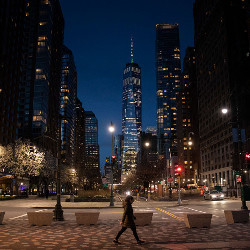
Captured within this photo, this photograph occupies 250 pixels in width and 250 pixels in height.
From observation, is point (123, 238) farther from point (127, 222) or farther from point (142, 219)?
point (142, 219)

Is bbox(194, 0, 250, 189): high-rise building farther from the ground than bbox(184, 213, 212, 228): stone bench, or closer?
farther from the ground

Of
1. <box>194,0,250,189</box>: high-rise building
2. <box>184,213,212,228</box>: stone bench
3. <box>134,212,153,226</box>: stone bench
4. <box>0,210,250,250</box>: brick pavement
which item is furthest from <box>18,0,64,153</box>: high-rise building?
<box>184,213,212,228</box>: stone bench

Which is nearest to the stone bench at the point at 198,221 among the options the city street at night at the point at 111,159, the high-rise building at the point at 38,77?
the city street at night at the point at 111,159

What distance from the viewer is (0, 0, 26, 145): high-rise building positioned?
104 m

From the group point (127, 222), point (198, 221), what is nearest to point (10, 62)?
point (198, 221)

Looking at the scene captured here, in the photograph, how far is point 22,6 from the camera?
121 m

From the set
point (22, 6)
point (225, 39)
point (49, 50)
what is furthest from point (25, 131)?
point (225, 39)

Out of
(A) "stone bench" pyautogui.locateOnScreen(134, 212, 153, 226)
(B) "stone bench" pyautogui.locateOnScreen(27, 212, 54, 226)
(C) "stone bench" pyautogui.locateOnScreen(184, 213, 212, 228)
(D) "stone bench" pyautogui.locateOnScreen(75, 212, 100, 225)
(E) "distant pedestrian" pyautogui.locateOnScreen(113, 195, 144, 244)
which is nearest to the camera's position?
(E) "distant pedestrian" pyautogui.locateOnScreen(113, 195, 144, 244)

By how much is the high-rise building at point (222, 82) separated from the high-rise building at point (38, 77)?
71009 millimetres

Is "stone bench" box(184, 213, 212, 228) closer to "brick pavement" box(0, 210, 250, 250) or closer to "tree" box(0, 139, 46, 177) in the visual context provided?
"brick pavement" box(0, 210, 250, 250)

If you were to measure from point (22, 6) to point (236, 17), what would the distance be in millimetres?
82987

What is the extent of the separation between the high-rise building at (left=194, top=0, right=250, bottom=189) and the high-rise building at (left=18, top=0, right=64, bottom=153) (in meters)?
71.0

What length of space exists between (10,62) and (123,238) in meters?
108

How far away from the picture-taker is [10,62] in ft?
363
